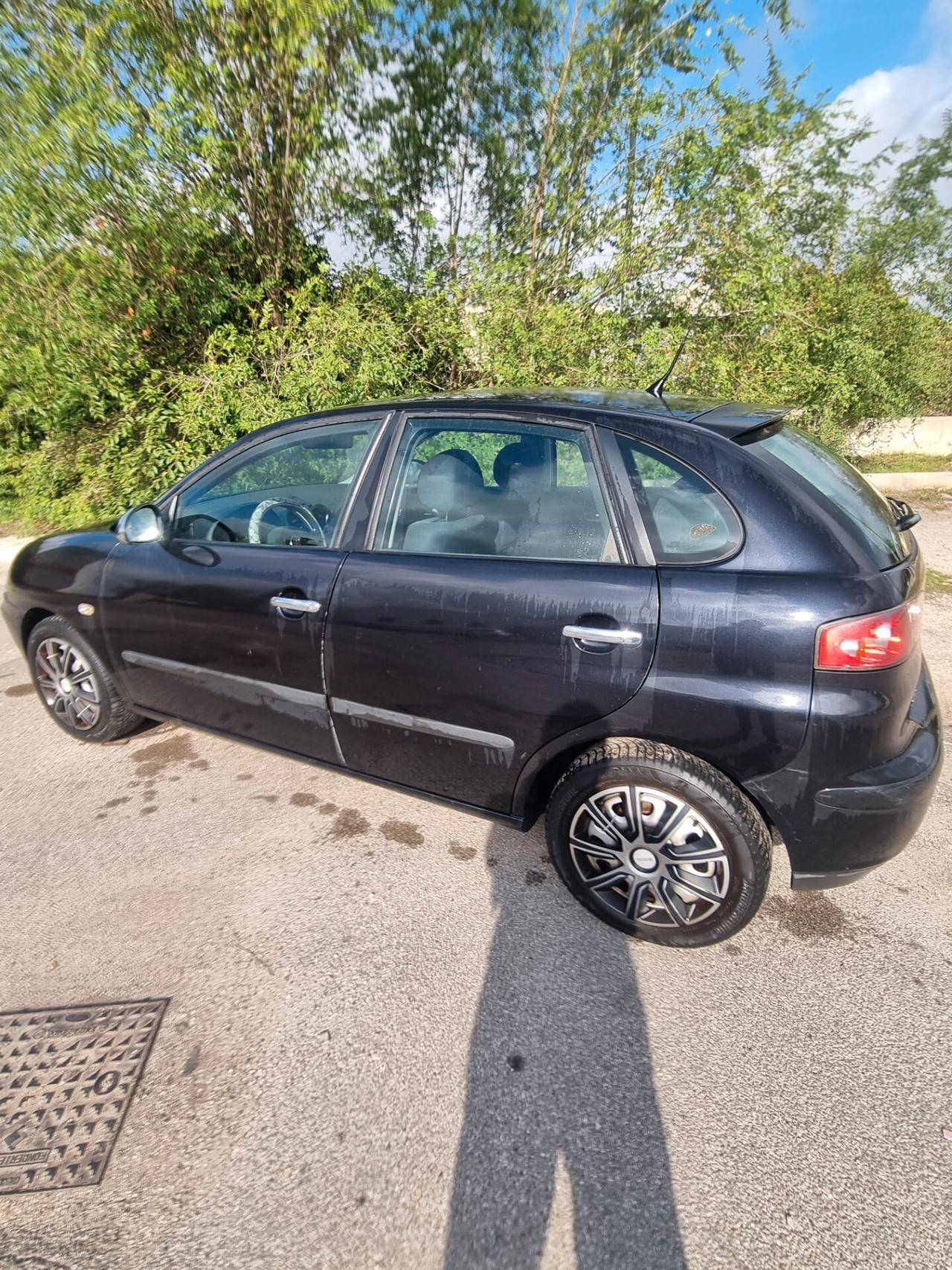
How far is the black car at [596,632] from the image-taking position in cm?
190

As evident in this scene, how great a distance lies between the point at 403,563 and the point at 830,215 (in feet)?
38.3

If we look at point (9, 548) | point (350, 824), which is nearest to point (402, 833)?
point (350, 824)

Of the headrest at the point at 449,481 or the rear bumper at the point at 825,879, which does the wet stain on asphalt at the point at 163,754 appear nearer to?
the headrest at the point at 449,481

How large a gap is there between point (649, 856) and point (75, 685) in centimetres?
300

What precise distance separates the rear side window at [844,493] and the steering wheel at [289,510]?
1.74 metres

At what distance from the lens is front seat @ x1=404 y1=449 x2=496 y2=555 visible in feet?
7.92

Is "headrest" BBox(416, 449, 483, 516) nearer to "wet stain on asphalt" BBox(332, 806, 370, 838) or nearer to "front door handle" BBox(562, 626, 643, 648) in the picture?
"front door handle" BBox(562, 626, 643, 648)

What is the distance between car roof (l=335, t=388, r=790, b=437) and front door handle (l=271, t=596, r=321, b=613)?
83cm

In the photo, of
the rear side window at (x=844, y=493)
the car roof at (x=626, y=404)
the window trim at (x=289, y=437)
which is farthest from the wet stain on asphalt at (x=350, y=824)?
the rear side window at (x=844, y=493)

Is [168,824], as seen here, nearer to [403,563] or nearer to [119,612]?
[119,612]

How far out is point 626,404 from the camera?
2352mm

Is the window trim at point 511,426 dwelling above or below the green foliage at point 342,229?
below

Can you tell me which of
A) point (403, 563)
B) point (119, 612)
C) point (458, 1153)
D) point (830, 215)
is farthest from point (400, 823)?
point (830, 215)

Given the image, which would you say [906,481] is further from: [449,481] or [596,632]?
[596,632]
